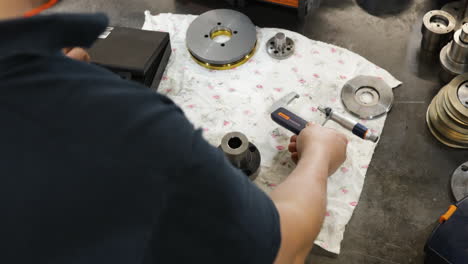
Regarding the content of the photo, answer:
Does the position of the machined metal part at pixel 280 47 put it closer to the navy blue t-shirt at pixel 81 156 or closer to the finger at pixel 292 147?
the finger at pixel 292 147

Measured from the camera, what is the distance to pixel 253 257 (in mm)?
523

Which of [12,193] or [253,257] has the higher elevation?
[12,193]

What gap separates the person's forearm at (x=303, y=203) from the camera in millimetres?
715

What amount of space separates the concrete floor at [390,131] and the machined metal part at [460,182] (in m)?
0.02

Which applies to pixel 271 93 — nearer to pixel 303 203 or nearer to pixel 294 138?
pixel 294 138

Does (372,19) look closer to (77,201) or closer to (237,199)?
(237,199)

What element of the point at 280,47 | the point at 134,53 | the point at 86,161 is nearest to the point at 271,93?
the point at 280,47

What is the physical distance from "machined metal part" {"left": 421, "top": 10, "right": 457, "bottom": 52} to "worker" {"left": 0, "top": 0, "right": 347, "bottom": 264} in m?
0.91

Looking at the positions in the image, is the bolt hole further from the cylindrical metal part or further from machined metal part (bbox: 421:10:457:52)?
machined metal part (bbox: 421:10:457:52)

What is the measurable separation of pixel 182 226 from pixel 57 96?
8.0 inches

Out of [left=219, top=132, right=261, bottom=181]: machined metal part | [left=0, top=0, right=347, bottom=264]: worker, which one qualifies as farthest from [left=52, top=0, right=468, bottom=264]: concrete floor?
[left=0, top=0, right=347, bottom=264]: worker

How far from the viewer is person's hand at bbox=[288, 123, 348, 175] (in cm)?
92

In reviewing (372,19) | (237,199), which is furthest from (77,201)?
(372,19)

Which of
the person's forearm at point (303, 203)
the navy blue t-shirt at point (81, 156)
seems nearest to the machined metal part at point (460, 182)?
the person's forearm at point (303, 203)
